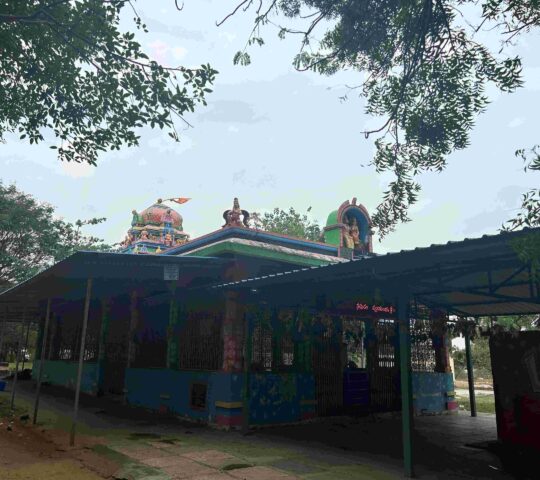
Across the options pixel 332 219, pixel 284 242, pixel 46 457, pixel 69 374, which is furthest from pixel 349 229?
pixel 69 374

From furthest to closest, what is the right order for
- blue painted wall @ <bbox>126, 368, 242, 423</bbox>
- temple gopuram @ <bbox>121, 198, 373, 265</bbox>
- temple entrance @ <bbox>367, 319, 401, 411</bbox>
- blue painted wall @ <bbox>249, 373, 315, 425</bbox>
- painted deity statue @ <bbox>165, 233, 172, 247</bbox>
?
1. painted deity statue @ <bbox>165, 233, 172, 247</bbox>
2. temple entrance @ <bbox>367, 319, 401, 411</bbox>
3. temple gopuram @ <bbox>121, 198, 373, 265</bbox>
4. blue painted wall @ <bbox>249, 373, 315, 425</bbox>
5. blue painted wall @ <bbox>126, 368, 242, 423</bbox>

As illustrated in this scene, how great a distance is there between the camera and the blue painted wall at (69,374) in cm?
1756

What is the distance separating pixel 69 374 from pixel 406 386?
53.1ft

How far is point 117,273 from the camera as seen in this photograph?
36.6 feet

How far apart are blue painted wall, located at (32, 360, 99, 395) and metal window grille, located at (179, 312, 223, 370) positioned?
5820mm

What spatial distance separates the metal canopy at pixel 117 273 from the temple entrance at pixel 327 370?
3.41m

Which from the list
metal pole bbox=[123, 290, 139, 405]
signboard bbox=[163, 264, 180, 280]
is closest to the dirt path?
signboard bbox=[163, 264, 180, 280]

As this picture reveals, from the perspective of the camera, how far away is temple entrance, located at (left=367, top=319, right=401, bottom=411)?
14.6 metres

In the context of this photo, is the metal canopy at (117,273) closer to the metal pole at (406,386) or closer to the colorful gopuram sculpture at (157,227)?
the metal pole at (406,386)

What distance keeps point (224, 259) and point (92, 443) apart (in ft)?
17.8

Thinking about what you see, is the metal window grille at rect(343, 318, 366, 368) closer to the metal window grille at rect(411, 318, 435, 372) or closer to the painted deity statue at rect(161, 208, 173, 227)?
the metal window grille at rect(411, 318, 435, 372)

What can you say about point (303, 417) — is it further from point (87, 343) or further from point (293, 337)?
point (87, 343)

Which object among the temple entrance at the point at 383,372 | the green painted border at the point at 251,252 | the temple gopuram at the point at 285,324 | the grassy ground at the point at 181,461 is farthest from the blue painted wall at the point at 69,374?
the temple entrance at the point at 383,372

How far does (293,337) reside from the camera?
513 inches
